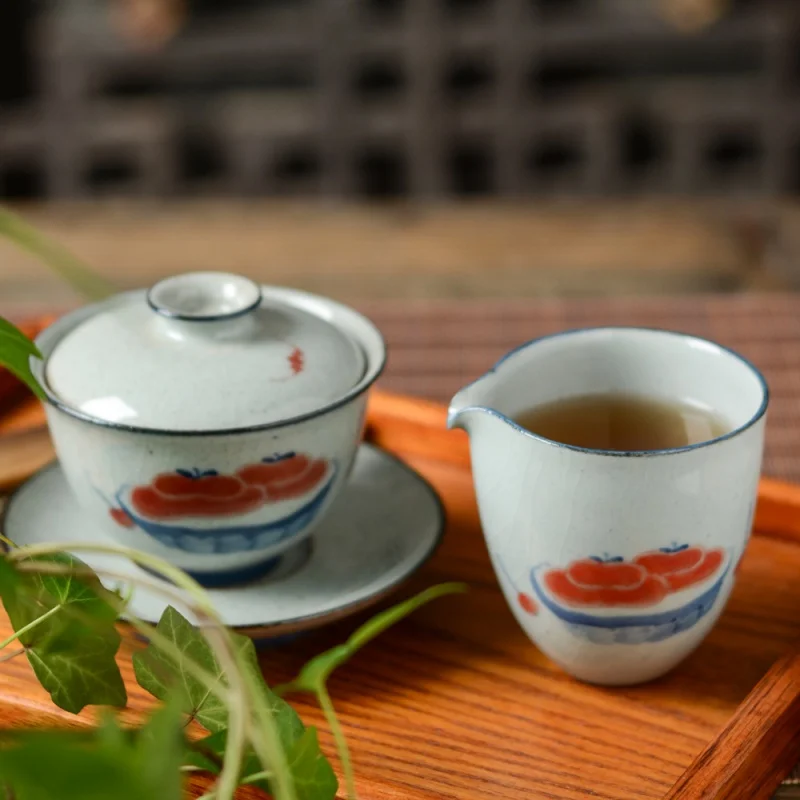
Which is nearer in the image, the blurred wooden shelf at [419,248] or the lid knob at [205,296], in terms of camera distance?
the lid knob at [205,296]

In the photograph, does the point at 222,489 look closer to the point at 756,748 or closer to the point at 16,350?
the point at 16,350

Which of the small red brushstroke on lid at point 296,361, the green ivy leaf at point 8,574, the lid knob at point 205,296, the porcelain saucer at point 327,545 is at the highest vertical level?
the green ivy leaf at point 8,574

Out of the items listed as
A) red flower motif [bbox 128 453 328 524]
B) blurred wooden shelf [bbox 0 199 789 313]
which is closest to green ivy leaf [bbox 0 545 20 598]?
red flower motif [bbox 128 453 328 524]

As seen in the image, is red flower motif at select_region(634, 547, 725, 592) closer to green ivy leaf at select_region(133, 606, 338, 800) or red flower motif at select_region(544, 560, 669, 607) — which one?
red flower motif at select_region(544, 560, 669, 607)

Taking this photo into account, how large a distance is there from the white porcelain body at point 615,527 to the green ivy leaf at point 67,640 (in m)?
0.15

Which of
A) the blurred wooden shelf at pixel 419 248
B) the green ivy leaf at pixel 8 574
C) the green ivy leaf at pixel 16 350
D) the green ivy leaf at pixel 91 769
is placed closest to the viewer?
the green ivy leaf at pixel 91 769

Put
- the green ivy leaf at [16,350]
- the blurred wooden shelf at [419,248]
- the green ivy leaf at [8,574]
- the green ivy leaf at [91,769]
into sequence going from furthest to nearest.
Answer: the blurred wooden shelf at [419,248]
the green ivy leaf at [16,350]
the green ivy leaf at [8,574]
the green ivy leaf at [91,769]

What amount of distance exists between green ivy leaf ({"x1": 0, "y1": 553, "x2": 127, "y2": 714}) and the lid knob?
0.41 feet

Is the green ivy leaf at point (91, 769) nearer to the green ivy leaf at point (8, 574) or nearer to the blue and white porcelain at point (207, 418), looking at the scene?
the green ivy leaf at point (8, 574)

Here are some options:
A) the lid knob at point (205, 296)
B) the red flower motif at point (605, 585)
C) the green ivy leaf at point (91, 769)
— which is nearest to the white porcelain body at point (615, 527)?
the red flower motif at point (605, 585)

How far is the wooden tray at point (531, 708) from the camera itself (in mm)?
433

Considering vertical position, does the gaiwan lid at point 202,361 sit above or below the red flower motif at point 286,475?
above

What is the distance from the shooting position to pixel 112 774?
0.22m

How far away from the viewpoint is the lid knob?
0.50 meters
